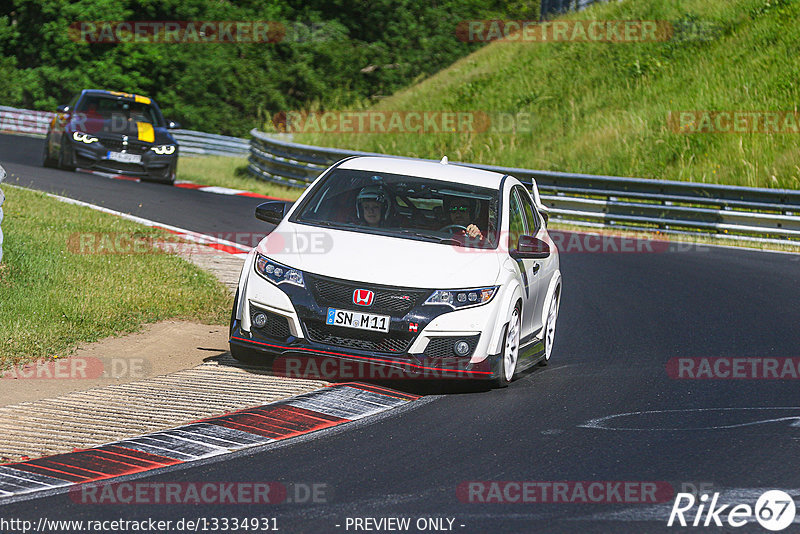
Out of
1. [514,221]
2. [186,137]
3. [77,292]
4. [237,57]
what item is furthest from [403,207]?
[237,57]

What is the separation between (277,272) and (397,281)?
90 centimetres

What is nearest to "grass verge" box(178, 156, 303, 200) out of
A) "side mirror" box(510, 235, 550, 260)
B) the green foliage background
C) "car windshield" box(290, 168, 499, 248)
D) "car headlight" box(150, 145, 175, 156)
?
"car headlight" box(150, 145, 175, 156)

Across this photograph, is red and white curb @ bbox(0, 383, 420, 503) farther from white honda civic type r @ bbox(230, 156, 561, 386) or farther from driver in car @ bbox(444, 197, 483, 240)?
driver in car @ bbox(444, 197, 483, 240)

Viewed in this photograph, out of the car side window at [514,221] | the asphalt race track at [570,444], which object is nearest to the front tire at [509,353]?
the asphalt race track at [570,444]

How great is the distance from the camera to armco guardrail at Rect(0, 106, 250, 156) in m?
40.3

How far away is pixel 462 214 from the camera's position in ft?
29.8

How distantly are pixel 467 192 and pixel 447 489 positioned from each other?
3.88 metres

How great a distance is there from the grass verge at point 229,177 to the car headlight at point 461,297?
15.6 m

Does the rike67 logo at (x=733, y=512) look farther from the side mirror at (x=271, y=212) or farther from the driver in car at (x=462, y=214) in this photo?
the side mirror at (x=271, y=212)

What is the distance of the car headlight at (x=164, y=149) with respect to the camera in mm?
22719

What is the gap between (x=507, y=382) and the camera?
849 centimetres

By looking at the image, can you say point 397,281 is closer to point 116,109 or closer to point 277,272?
point 277,272

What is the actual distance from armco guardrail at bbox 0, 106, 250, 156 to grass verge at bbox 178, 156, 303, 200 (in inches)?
212

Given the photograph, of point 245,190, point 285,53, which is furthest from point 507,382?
point 285,53
